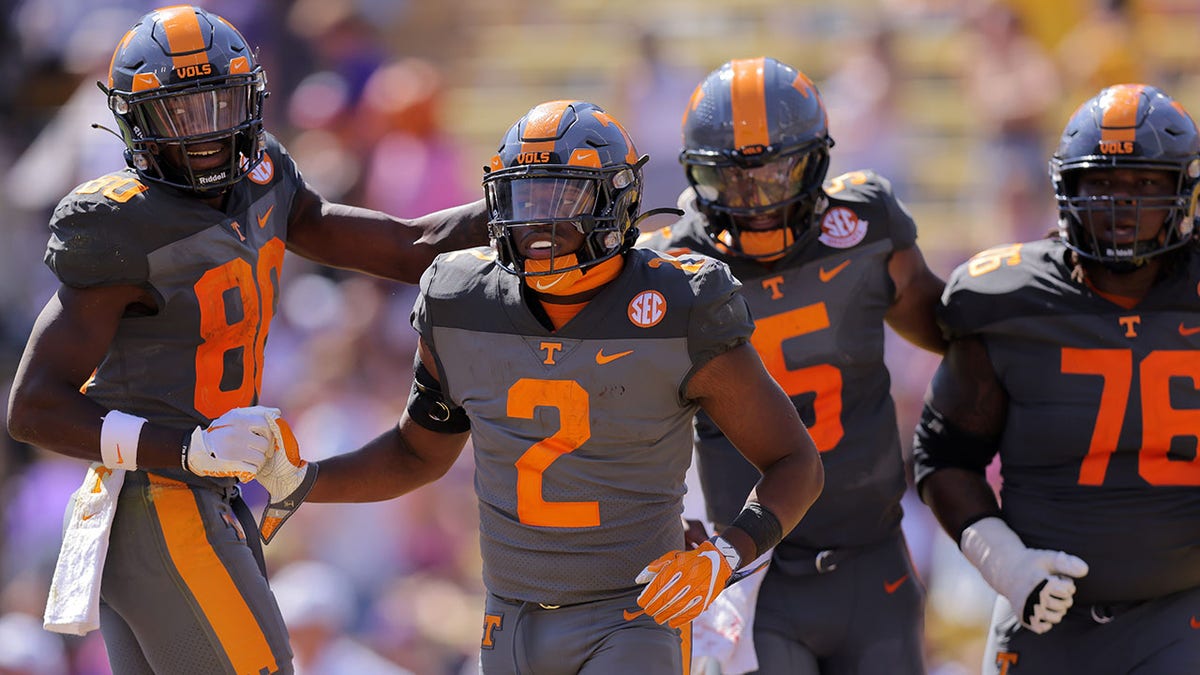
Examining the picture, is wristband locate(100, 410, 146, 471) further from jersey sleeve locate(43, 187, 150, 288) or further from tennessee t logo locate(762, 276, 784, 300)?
tennessee t logo locate(762, 276, 784, 300)

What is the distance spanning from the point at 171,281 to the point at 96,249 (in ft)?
0.59

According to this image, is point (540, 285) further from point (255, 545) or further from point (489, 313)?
point (255, 545)

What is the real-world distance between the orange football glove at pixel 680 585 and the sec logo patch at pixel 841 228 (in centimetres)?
133

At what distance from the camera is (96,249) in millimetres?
3672

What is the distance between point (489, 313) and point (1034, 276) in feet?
5.10

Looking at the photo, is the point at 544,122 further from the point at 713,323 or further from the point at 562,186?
the point at 713,323

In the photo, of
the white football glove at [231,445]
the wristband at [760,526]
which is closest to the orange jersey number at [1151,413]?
the wristband at [760,526]

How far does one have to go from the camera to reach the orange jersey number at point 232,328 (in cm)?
382

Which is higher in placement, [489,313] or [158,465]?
[489,313]

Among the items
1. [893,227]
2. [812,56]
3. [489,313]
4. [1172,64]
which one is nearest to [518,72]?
[812,56]

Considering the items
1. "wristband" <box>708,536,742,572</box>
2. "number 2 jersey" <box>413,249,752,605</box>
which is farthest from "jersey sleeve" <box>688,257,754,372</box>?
"wristband" <box>708,536,742,572</box>

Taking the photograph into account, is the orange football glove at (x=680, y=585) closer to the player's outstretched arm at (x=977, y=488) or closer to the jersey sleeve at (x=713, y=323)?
the jersey sleeve at (x=713, y=323)

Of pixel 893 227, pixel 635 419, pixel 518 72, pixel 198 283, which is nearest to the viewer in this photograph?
pixel 635 419

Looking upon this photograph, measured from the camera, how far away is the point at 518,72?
10.6m
